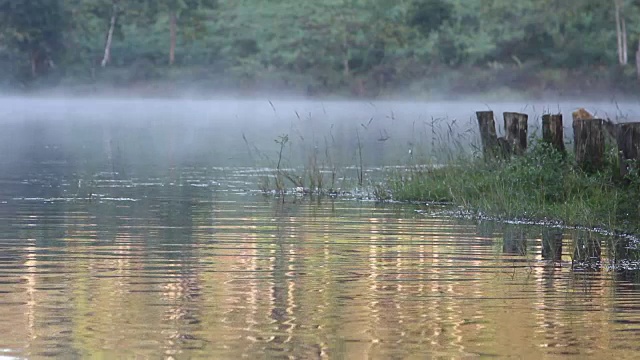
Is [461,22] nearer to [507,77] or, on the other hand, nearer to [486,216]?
[507,77]

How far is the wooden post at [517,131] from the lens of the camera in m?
20.5

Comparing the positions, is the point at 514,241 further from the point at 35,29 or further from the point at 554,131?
the point at 35,29

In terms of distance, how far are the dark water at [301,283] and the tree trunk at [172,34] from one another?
77.9 metres

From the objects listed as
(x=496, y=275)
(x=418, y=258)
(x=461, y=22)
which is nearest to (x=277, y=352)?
(x=496, y=275)

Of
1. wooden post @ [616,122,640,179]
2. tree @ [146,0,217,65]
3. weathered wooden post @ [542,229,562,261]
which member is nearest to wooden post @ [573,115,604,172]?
wooden post @ [616,122,640,179]

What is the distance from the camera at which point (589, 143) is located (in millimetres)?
18547

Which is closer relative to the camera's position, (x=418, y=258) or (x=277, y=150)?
(x=418, y=258)

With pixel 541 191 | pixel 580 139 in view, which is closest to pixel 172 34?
pixel 580 139

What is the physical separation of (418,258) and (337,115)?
162 feet

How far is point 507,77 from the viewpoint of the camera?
3162 inches

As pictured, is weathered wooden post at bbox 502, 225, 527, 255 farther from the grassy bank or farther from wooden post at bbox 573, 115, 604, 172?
wooden post at bbox 573, 115, 604, 172

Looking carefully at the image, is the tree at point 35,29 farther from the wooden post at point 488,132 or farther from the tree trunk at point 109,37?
the wooden post at point 488,132

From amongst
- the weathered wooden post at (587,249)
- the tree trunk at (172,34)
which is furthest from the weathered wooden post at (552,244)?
the tree trunk at (172,34)

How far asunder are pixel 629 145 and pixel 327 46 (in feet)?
249
